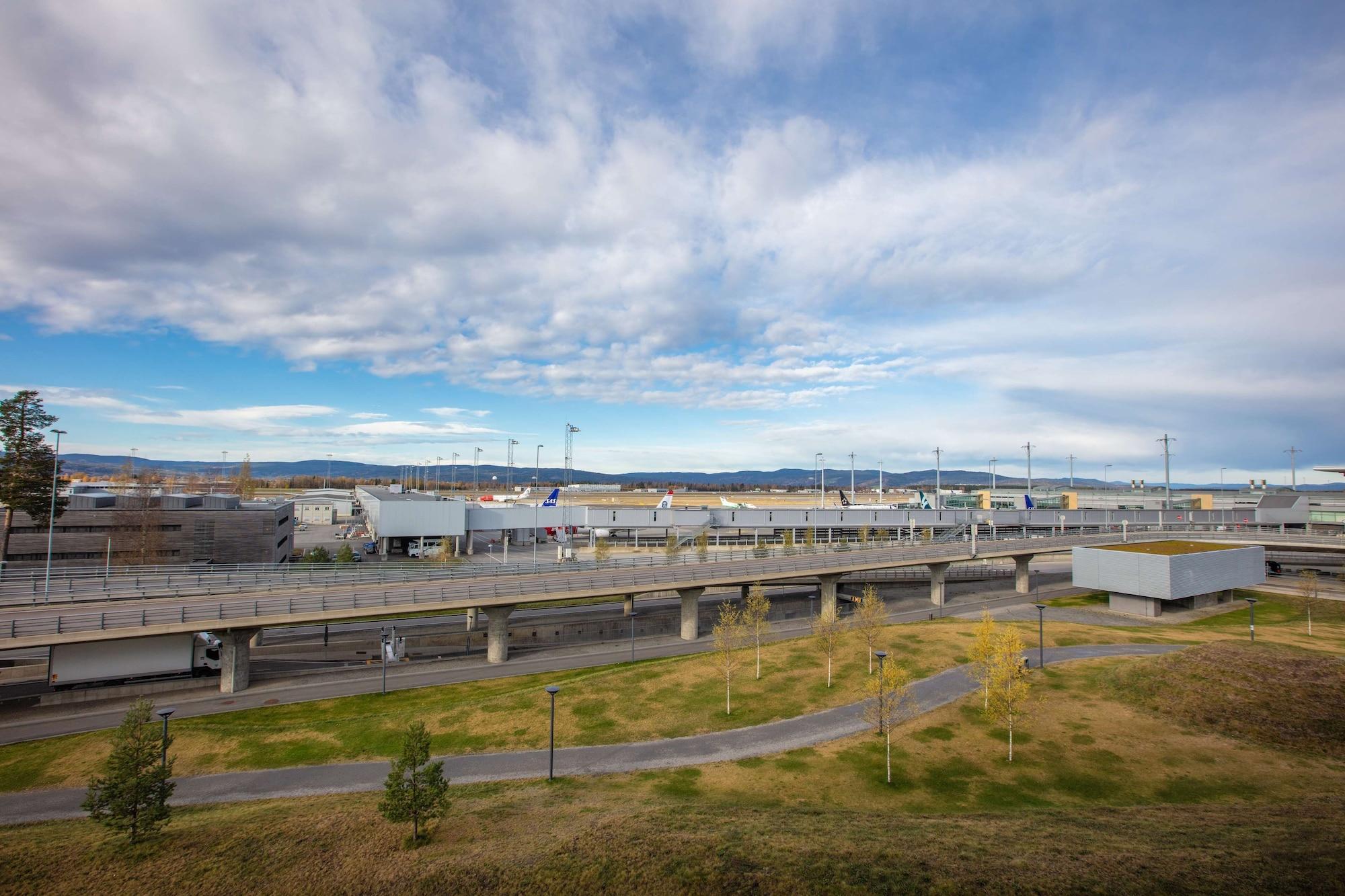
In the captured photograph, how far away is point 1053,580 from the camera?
83.4 metres

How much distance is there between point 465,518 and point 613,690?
55174mm

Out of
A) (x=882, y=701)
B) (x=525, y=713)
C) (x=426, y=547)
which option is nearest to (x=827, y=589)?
(x=882, y=701)

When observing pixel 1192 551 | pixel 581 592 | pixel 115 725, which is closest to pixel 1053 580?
pixel 1192 551

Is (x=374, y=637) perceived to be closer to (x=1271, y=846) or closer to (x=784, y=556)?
(x=784, y=556)

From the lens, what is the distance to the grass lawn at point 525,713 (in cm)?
2888

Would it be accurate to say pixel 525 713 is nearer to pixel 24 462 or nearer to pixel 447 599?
pixel 447 599

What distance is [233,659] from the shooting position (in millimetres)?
37625

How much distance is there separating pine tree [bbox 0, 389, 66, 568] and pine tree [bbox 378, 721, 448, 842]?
5406cm

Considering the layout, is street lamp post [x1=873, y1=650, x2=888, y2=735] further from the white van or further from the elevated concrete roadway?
the white van

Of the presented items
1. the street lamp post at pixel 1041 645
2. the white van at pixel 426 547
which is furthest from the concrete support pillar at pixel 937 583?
the white van at pixel 426 547

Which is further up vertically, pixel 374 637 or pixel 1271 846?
pixel 1271 846

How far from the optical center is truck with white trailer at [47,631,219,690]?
35219 millimetres

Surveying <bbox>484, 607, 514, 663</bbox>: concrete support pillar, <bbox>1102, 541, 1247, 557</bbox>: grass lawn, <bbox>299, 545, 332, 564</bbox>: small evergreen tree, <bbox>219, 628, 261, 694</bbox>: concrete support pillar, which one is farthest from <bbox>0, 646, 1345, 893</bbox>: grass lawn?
<bbox>299, 545, 332, 564</bbox>: small evergreen tree

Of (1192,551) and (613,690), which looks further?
(1192,551)
